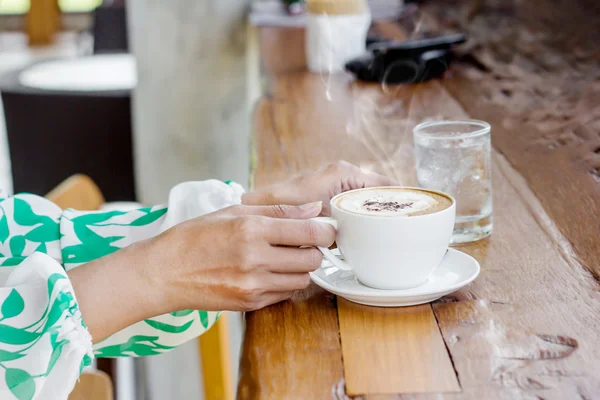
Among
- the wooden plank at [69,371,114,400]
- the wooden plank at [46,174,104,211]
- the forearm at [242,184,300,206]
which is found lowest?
the wooden plank at [69,371,114,400]

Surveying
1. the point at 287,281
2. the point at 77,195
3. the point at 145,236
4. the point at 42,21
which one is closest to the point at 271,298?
the point at 287,281

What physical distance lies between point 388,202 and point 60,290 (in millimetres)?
307

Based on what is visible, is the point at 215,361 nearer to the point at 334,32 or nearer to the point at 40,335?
the point at 334,32

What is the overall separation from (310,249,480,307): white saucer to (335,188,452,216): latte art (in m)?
0.06

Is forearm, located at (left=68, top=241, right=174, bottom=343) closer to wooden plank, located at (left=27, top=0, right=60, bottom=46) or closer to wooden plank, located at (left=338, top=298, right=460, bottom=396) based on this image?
wooden plank, located at (left=338, top=298, right=460, bottom=396)

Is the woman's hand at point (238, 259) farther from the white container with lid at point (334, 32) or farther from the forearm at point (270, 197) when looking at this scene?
the white container with lid at point (334, 32)

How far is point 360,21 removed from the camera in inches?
73.5

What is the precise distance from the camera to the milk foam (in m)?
0.69

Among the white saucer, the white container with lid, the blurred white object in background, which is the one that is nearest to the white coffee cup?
the white saucer

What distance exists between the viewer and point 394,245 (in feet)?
2.18

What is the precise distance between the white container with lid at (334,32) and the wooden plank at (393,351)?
4.16 ft

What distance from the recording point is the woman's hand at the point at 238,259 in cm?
70

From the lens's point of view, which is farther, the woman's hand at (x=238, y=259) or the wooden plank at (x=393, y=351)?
the woman's hand at (x=238, y=259)

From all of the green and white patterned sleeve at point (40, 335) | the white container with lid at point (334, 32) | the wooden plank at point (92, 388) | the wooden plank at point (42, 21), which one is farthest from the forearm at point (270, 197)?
the wooden plank at point (42, 21)
